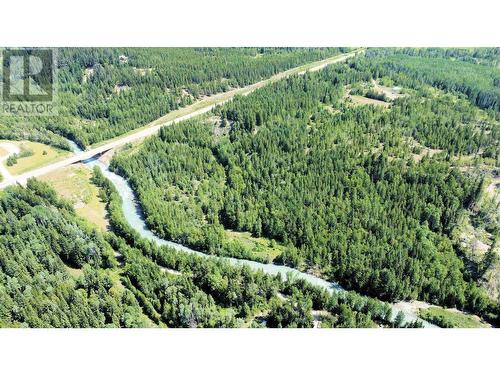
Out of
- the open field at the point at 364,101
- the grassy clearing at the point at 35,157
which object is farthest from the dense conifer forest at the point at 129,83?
the open field at the point at 364,101

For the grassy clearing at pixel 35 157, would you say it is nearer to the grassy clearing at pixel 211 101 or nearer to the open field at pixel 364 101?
the grassy clearing at pixel 211 101

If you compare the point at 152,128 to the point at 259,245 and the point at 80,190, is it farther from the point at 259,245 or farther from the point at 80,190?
the point at 259,245

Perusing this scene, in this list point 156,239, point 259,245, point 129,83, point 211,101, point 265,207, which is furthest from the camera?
point 129,83

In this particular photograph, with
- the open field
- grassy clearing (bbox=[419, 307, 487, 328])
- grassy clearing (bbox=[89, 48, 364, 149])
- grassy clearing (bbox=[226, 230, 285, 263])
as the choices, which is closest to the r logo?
Answer: grassy clearing (bbox=[89, 48, 364, 149])

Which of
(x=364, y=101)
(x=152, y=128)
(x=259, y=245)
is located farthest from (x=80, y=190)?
(x=364, y=101)

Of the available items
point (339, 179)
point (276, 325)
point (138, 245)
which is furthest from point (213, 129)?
point (276, 325)
